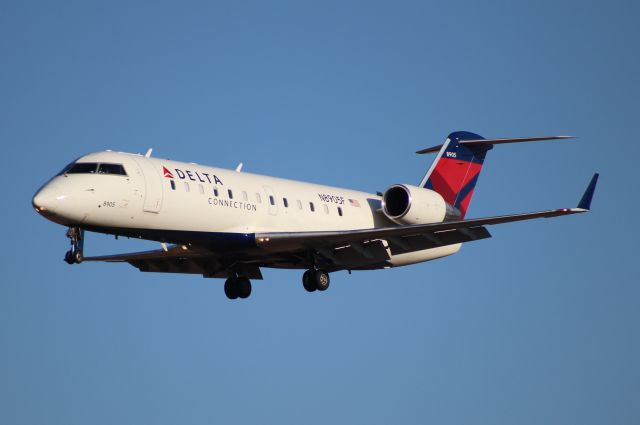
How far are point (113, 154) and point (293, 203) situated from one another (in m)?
4.89

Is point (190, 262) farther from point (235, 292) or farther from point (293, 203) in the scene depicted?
point (293, 203)

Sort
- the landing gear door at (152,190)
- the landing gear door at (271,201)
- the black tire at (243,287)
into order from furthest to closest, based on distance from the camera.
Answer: the black tire at (243,287) < the landing gear door at (271,201) < the landing gear door at (152,190)

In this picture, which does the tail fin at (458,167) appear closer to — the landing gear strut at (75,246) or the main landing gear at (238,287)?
the main landing gear at (238,287)

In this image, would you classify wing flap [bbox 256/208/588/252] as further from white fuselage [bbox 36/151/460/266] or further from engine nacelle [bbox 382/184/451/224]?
engine nacelle [bbox 382/184/451/224]

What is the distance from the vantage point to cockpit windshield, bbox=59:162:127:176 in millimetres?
25141

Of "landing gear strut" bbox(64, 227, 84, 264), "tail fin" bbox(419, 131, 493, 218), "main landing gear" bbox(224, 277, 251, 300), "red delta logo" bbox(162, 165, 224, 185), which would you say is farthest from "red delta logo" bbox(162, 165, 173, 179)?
"tail fin" bbox(419, 131, 493, 218)

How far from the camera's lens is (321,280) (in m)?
28.5

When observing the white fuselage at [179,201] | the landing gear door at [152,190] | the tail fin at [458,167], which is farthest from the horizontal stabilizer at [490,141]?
the landing gear door at [152,190]

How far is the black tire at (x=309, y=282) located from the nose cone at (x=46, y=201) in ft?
23.1

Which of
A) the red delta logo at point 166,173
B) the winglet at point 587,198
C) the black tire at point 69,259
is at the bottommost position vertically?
the black tire at point 69,259

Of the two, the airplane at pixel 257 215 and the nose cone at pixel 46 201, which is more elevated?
the airplane at pixel 257 215

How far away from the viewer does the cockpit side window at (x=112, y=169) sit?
2521 centimetres

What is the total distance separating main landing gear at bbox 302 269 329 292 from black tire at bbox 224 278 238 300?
7.79 feet

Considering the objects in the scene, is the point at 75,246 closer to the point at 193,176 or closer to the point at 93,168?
the point at 93,168
